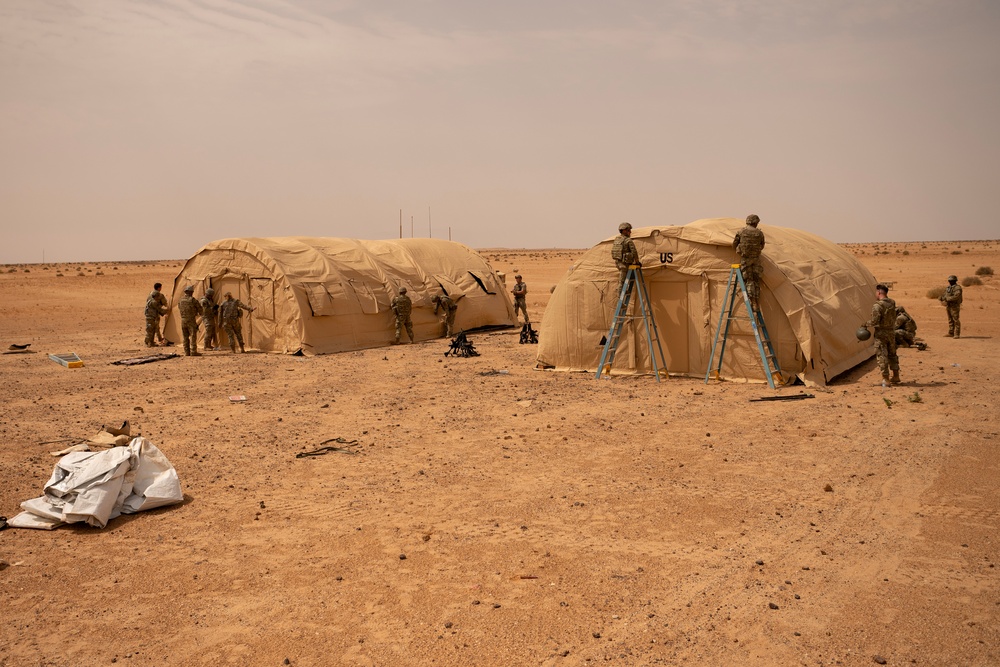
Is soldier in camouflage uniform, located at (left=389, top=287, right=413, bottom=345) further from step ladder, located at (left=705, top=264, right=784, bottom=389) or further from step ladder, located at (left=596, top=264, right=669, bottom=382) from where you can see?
step ladder, located at (left=705, top=264, right=784, bottom=389)

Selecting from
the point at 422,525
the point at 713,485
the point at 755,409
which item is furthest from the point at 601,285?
the point at 422,525

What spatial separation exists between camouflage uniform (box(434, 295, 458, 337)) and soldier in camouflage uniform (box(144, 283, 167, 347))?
7.04 meters

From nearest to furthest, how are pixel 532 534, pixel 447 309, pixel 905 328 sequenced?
pixel 532 534 → pixel 905 328 → pixel 447 309

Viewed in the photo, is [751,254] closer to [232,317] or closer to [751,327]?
→ [751,327]

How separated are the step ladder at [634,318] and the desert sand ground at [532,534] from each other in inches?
48.6

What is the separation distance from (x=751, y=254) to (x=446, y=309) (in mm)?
10589

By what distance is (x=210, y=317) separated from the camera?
19.3 meters

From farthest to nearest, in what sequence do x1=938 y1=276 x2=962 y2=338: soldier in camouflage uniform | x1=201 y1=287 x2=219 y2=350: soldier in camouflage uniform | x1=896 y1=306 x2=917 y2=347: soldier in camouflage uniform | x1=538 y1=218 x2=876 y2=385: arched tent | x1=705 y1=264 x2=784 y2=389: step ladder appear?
x1=201 y1=287 x2=219 y2=350: soldier in camouflage uniform < x1=938 y1=276 x2=962 y2=338: soldier in camouflage uniform < x1=896 y1=306 x2=917 y2=347: soldier in camouflage uniform < x1=538 y1=218 x2=876 y2=385: arched tent < x1=705 y1=264 x2=784 y2=389: step ladder

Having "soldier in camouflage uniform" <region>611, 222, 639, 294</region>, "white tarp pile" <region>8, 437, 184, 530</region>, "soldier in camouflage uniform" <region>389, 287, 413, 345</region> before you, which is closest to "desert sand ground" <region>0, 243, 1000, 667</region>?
"white tarp pile" <region>8, 437, 184, 530</region>

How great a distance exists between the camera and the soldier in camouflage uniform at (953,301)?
1811 cm

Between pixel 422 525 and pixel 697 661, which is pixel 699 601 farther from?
pixel 422 525

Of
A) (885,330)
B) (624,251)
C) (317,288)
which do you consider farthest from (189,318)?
(885,330)

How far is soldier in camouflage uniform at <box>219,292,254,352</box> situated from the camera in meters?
18.8

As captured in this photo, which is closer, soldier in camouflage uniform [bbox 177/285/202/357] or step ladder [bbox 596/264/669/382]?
step ladder [bbox 596/264/669/382]
